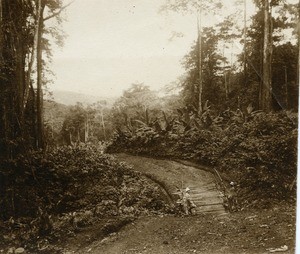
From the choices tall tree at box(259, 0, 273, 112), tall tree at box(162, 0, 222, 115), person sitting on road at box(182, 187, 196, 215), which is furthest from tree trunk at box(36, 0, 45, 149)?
tall tree at box(259, 0, 273, 112)

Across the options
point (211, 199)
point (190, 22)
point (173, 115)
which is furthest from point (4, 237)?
point (190, 22)

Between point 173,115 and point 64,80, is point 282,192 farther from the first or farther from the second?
point 64,80

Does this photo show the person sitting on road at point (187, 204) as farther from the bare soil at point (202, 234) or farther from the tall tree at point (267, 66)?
the tall tree at point (267, 66)

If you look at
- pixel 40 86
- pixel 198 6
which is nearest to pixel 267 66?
pixel 198 6

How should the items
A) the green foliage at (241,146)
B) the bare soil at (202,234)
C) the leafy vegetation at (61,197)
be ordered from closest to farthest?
1. the bare soil at (202,234)
2. the leafy vegetation at (61,197)
3. the green foliage at (241,146)

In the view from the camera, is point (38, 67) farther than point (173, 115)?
No

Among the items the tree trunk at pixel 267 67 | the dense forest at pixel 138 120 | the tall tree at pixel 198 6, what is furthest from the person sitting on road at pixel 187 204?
the tall tree at pixel 198 6
